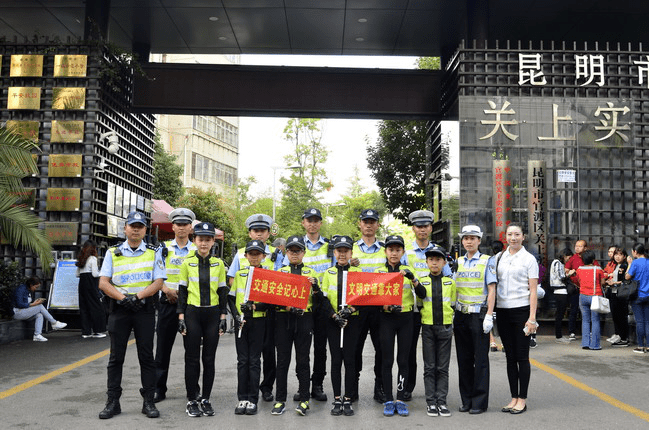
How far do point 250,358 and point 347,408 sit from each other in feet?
3.43

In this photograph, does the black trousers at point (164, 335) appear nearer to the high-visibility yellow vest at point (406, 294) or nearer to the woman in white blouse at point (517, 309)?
the high-visibility yellow vest at point (406, 294)

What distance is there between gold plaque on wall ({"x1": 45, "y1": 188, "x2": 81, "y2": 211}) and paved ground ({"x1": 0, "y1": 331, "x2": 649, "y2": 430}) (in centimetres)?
350

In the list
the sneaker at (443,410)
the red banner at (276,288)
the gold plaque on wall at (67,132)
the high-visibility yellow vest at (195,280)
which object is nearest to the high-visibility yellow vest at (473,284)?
the sneaker at (443,410)

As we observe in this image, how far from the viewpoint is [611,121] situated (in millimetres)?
13523

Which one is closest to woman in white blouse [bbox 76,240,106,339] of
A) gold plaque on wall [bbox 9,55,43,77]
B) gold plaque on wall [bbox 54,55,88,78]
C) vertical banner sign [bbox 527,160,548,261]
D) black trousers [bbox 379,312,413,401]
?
gold plaque on wall [bbox 54,55,88,78]

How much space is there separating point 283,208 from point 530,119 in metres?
29.2

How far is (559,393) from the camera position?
7430 millimetres

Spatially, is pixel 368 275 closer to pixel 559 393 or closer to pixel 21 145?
pixel 559 393

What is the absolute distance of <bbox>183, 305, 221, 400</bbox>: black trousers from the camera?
639 centimetres

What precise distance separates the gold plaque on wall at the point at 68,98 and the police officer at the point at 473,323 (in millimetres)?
9535

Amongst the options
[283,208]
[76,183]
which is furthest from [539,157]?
[283,208]

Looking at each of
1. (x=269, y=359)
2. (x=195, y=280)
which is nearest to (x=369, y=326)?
(x=269, y=359)

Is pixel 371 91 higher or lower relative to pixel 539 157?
higher

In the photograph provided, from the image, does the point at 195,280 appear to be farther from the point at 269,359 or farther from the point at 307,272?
the point at 269,359
